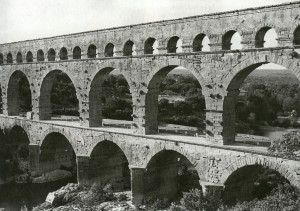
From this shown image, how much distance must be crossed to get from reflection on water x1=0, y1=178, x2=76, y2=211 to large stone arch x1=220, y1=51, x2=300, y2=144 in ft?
50.6

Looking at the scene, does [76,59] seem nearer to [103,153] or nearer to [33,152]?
[103,153]

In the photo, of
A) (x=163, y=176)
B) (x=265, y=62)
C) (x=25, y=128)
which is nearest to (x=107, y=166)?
(x=163, y=176)

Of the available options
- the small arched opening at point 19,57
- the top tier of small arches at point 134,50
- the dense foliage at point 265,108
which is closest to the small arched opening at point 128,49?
the top tier of small arches at point 134,50

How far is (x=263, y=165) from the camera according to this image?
671 inches

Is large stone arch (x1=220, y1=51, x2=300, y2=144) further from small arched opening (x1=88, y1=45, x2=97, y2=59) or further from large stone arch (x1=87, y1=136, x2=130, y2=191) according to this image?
small arched opening (x1=88, y1=45, x2=97, y2=59)

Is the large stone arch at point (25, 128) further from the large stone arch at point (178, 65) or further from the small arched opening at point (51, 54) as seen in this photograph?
the large stone arch at point (178, 65)

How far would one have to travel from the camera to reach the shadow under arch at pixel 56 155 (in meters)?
31.3

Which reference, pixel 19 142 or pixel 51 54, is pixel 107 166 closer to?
pixel 51 54

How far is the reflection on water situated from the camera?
89.5 feet

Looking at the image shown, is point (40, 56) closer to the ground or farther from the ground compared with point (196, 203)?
farther from the ground

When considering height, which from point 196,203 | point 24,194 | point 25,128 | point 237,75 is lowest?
point 24,194

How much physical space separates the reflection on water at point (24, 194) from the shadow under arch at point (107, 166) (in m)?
4.63

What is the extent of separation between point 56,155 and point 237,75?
19677 millimetres

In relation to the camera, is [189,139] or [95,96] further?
[95,96]
